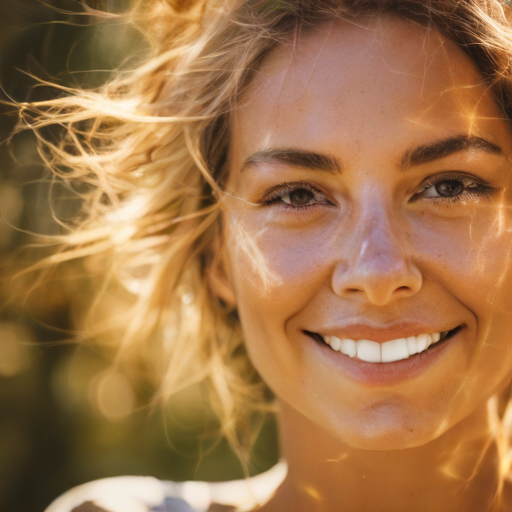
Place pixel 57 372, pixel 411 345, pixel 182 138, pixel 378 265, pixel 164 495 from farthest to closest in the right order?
pixel 57 372, pixel 164 495, pixel 182 138, pixel 411 345, pixel 378 265

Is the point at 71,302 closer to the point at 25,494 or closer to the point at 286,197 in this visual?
the point at 25,494

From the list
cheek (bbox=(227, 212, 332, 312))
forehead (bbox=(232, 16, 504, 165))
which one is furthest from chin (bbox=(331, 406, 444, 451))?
forehead (bbox=(232, 16, 504, 165))

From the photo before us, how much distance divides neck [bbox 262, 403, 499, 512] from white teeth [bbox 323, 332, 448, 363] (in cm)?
33

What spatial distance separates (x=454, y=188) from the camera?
166 centimetres

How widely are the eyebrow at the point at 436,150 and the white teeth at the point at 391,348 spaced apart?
1.37 feet

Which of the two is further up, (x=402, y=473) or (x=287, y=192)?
(x=287, y=192)

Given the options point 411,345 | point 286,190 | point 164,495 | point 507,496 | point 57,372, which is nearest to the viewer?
point 411,345

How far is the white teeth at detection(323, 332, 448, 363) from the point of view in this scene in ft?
5.38

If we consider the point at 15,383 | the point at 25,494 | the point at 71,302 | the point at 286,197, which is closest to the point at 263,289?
the point at 286,197

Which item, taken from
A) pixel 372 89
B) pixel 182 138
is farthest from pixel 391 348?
pixel 182 138

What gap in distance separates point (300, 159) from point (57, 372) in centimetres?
205

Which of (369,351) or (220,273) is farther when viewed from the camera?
(220,273)

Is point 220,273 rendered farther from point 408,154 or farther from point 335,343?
point 408,154

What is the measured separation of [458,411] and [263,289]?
578 millimetres
